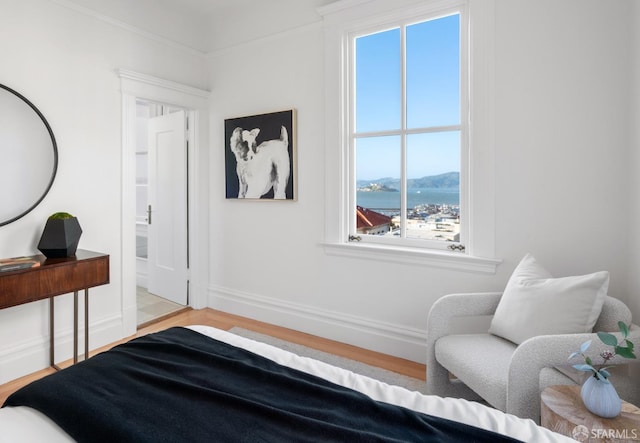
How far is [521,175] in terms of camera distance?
2.27 meters

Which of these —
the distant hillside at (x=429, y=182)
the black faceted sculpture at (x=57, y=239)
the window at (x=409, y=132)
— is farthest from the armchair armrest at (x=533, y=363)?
the black faceted sculpture at (x=57, y=239)

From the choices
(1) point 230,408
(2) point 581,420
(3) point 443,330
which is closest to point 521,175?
(3) point 443,330

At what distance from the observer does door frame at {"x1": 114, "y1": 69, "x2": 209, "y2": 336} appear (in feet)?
10.0

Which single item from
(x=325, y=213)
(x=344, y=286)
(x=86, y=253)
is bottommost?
(x=344, y=286)

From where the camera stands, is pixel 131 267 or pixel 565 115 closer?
pixel 565 115

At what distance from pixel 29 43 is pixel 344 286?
9.18 feet

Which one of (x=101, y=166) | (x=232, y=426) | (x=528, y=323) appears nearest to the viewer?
(x=232, y=426)

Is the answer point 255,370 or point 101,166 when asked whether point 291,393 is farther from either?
point 101,166

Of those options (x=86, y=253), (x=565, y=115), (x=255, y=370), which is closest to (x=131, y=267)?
(x=86, y=253)

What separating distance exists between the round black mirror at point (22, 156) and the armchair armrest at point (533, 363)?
2.98 meters

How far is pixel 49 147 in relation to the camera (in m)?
2.57

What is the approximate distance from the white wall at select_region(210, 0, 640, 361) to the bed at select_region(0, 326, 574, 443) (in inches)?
57.8

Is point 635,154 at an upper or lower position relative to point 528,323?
upper

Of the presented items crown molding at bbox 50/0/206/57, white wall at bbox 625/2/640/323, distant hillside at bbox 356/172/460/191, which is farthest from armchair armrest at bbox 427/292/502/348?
crown molding at bbox 50/0/206/57
